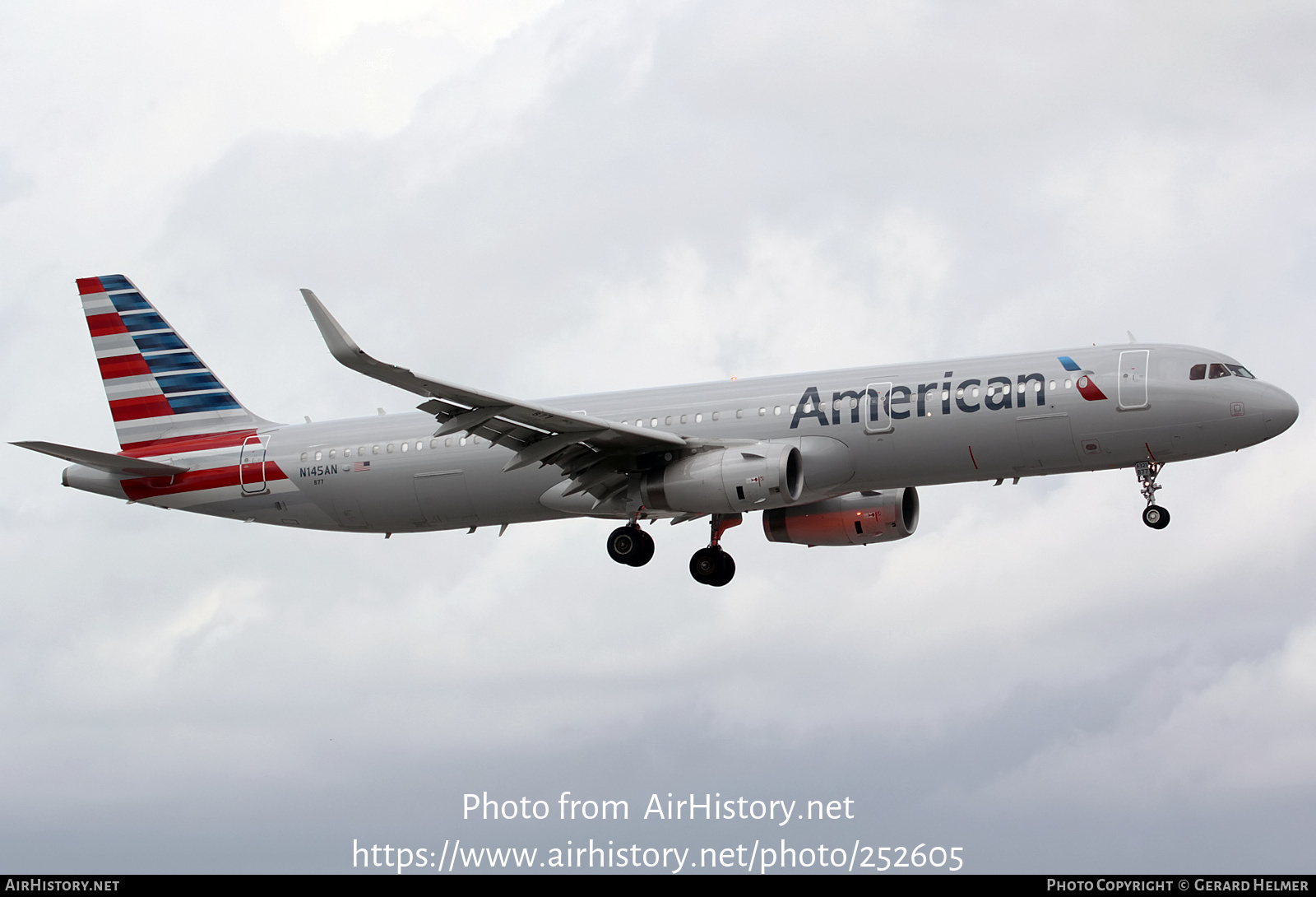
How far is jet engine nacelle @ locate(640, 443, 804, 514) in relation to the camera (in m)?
35.9

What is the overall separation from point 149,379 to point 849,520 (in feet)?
66.6

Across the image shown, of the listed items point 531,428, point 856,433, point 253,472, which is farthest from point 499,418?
point 253,472

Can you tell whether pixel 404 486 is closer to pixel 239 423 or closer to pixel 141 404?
pixel 239 423

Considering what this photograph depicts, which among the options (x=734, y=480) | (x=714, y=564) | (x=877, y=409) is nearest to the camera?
(x=734, y=480)

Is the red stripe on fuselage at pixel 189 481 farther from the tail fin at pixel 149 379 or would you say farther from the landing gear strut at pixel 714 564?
the landing gear strut at pixel 714 564

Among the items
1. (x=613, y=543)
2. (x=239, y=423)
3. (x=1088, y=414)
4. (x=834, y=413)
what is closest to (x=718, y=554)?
(x=613, y=543)

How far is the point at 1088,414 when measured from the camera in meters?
35.1

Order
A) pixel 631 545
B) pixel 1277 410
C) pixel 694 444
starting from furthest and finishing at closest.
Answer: pixel 631 545 < pixel 694 444 < pixel 1277 410

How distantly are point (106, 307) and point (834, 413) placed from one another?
74.9ft

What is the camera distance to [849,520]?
1671 inches

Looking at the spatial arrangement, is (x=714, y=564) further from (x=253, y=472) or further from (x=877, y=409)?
(x=253, y=472)

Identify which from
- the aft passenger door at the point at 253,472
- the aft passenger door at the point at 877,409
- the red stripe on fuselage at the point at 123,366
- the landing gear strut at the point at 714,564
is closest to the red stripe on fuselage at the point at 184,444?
the aft passenger door at the point at 253,472

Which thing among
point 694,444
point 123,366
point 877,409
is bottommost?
point 694,444

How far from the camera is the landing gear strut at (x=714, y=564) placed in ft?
137
